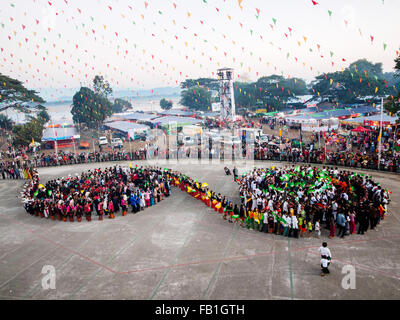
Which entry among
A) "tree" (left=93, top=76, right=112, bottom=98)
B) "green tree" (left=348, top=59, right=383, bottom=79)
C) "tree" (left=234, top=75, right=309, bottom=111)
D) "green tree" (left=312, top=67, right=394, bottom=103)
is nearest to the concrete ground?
"green tree" (left=312, top=67, right=394, bottom=103)

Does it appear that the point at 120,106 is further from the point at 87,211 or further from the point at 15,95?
the point at 87,211

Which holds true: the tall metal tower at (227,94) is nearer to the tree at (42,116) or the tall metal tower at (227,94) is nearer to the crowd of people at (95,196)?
the tree at (42,116)

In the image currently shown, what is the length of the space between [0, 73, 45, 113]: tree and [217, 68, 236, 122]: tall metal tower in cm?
3072

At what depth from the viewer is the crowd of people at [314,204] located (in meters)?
11.7

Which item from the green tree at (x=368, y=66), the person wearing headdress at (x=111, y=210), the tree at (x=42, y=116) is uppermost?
the green tree at (x=368, y=66)

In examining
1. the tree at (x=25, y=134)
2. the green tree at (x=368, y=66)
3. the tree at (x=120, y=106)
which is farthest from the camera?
the green tree at (x=368, y=66)

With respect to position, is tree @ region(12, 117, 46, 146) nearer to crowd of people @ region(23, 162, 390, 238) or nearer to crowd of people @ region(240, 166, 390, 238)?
crowd of people @ region(23, 162, 390, 238)

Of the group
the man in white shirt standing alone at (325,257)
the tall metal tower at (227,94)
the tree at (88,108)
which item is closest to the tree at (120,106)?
the tree at (88,108)

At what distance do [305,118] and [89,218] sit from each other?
30.3m

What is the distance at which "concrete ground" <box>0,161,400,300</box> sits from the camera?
28.6 ft

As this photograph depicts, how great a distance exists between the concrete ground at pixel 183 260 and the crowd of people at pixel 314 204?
19.5 inches

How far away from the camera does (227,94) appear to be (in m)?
52.6
